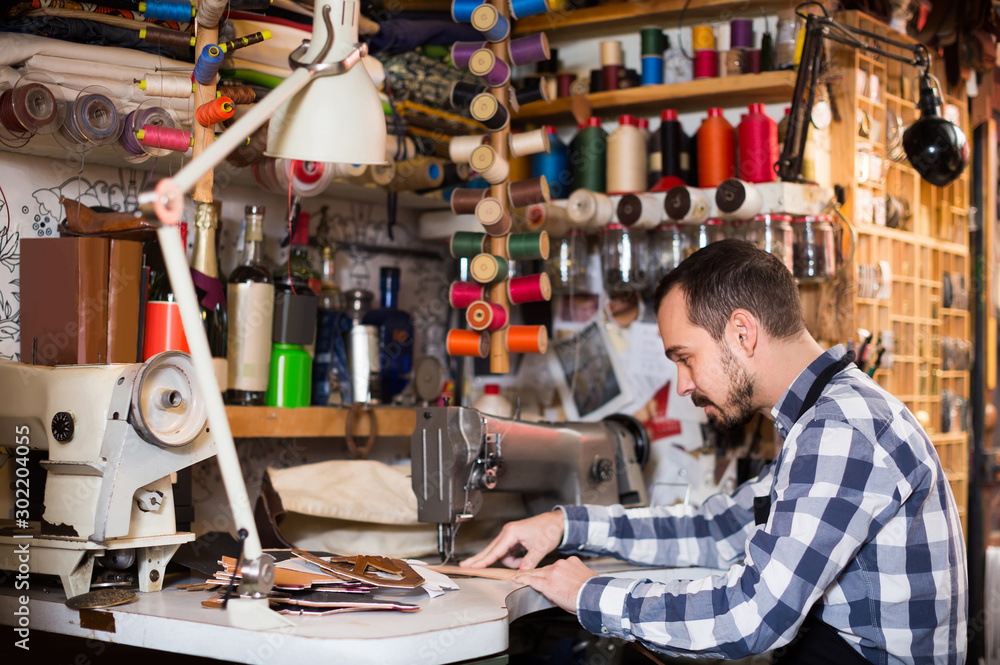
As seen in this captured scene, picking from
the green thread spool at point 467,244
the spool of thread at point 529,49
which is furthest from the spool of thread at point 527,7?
the green thread spool at point 467,244

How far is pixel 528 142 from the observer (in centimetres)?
241

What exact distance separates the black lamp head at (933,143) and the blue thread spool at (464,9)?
1.27 metres

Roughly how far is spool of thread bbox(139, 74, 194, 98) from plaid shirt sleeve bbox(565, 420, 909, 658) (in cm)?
130

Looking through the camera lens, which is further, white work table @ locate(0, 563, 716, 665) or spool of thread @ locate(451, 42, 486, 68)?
spool of thread @ locate(451, 42, 486, 68)

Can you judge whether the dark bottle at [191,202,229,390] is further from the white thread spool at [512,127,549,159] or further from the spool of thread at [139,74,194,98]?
the white thread spool at [512,127,549,159]

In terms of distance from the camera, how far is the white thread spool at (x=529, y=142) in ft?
7.90

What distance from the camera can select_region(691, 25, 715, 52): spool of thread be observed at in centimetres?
279

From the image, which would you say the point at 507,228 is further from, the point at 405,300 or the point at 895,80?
the point at 895,80

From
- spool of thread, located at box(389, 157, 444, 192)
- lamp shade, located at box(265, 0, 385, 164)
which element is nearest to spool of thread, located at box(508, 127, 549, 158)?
spool of thread, located at box(389, 157, 444, 192)

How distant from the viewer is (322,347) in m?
2.64

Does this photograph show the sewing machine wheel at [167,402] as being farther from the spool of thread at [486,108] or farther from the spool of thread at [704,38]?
the spool of thread at [704,38]

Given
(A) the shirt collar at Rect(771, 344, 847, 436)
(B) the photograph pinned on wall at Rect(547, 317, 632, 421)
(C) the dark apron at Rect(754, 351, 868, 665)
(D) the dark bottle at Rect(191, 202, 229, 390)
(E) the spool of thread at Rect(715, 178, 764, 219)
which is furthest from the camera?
(B) the photograph pinned on wall at Rect(547, 317, 632, 421)

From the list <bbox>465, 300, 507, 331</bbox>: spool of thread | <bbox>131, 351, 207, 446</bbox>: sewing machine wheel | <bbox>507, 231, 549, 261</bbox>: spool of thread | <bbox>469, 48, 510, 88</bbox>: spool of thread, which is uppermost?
<bbox>469, 48, 510, 88</bbox>: spool of thread

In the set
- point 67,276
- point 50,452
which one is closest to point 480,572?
point 50,452
